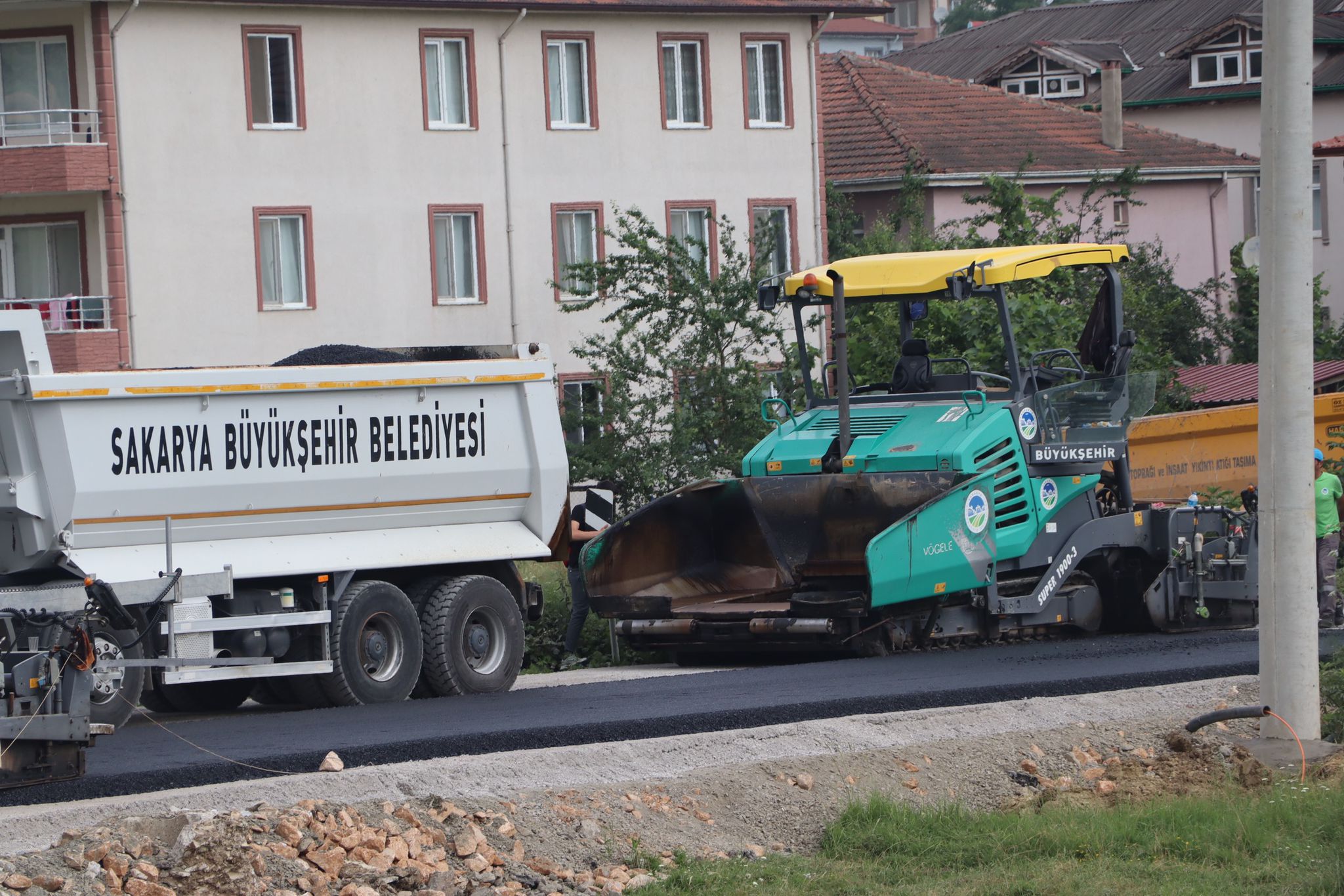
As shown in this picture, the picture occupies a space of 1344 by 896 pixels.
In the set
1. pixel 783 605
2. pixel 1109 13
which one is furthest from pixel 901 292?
pixel 1109 13

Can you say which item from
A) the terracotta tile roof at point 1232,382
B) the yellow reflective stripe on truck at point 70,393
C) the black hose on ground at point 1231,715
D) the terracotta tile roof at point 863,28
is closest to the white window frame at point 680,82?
the terracotta tile roof at point 1232,382

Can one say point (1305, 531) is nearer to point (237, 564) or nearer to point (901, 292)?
point (901, 292)

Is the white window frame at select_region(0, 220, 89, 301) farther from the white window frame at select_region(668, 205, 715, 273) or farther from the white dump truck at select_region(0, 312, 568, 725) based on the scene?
the white dump truck at select_region(0, 312, 568, 725)

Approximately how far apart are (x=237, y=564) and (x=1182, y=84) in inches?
1396

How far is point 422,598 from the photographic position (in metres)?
12.7

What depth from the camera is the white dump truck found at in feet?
36.2

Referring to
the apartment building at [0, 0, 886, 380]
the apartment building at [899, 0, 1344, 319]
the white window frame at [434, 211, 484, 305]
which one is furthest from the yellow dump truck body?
the apartment building at [899, 0, 1344, 319]

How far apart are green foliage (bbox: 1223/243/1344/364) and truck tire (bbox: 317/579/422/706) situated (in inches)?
949

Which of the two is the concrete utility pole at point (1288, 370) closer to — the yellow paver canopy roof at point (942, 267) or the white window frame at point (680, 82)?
the yellow paver canopy roof at point (942, 267)

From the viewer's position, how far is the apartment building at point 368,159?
995 inches

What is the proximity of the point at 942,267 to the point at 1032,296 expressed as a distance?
12.5 ft

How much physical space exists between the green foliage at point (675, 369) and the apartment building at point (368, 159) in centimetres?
218

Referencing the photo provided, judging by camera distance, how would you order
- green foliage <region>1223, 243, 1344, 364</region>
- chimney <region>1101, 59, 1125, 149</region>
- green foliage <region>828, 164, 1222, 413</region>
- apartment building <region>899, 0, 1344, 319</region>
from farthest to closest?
apartment building <region>899, 0, 1344, 319</region> → chimney <region>1101, 59, 1125, 149</region> → green foliage <region>1223, 243, 1344, 364</region> → green foliage <region>828, 164, 1222, 413</region>

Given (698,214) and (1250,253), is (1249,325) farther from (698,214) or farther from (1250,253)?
(698,214)
